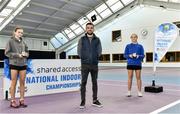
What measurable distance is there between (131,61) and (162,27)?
69.4 inches

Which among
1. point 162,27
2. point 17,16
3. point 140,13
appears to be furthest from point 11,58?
point 140,13

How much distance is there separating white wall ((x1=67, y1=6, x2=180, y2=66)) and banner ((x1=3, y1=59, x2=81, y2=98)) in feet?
62.8

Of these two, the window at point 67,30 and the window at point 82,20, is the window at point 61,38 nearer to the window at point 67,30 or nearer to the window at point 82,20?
the window at point 67,30

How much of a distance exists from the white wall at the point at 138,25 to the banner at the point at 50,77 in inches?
753

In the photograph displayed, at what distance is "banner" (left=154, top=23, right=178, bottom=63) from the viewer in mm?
7281

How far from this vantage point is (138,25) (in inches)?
1092

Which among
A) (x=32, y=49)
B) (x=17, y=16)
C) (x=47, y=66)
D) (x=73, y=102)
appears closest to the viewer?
(x=73, y=102)

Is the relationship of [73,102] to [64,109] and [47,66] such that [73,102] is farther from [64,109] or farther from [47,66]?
[47,66]

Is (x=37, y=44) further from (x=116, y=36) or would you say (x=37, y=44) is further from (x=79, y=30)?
(x=116, y=36)

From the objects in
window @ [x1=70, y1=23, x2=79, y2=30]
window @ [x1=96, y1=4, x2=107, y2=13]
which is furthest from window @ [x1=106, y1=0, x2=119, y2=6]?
window @ [x1=70, y1=23, x2=79, y2=30]

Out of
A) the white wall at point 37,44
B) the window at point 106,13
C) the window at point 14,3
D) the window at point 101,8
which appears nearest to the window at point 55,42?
the white wall at point 37,44

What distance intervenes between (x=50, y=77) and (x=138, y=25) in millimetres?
21944

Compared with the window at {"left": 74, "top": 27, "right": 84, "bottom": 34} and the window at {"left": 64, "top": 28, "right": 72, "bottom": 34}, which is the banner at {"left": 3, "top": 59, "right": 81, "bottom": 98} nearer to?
the window at {"left": 74, "top": 27, "right": 84, "bottom": 34}

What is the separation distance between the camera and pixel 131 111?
184 inches
